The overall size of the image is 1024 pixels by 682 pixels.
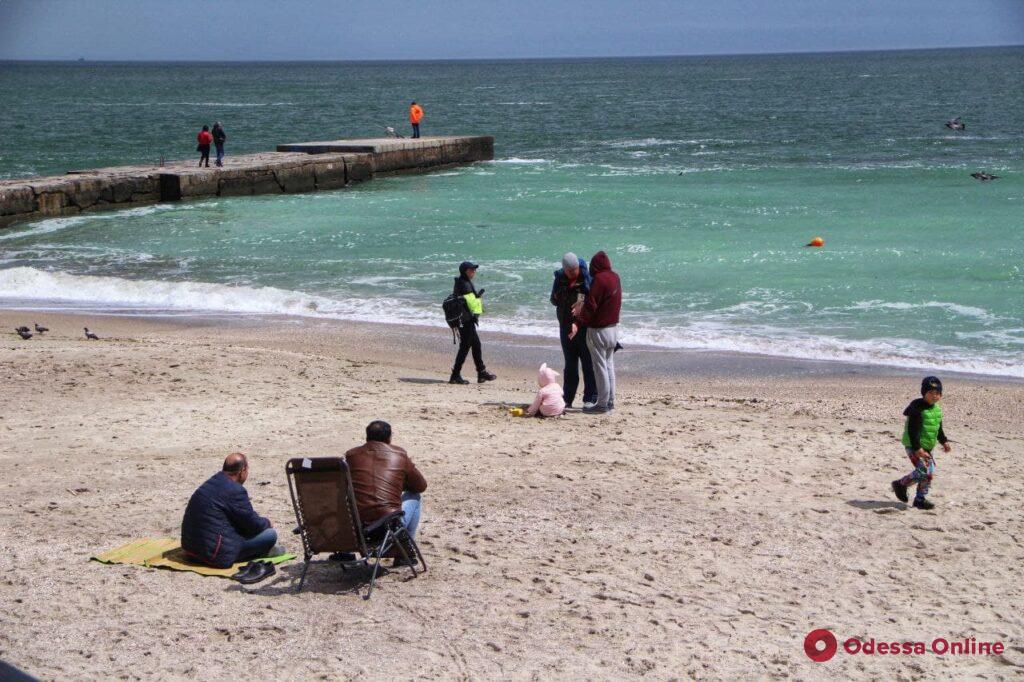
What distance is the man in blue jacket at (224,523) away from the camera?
664 cm

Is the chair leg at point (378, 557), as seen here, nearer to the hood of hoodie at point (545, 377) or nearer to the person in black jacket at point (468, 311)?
the hood of hoodie at point (545, 377)

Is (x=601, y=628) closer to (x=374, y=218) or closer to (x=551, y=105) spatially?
(x=374, y=218)

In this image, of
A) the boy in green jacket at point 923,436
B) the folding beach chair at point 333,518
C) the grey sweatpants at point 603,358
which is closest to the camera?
the folding beach chair at point 333,518

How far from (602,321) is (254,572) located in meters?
4.63

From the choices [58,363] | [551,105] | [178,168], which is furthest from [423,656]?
[551,105]

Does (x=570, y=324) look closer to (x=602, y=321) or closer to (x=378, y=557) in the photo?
(x=602, y=321)

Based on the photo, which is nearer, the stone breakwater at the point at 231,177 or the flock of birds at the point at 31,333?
the flock of birds at the point at 31,333

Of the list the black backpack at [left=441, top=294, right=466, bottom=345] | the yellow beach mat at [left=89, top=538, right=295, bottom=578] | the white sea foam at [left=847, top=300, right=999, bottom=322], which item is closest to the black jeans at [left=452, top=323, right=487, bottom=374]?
the black backpack at [left=441, top=294, right=466, bottom=345]

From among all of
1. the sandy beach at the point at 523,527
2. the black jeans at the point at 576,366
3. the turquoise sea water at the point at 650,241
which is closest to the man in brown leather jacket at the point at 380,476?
the sandy beach at the point at 523,527

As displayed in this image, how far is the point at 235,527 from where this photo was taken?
676 cm

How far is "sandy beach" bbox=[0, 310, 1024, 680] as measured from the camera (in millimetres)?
5801

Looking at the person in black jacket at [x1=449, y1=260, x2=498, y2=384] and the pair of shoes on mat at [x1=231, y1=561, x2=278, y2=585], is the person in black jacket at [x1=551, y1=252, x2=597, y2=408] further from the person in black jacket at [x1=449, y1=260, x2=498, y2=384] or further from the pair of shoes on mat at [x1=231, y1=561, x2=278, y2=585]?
the pair of shoes on mat at [x1=231, y1=561, x2=278, y2=585]

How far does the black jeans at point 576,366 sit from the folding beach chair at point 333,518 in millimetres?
4530
